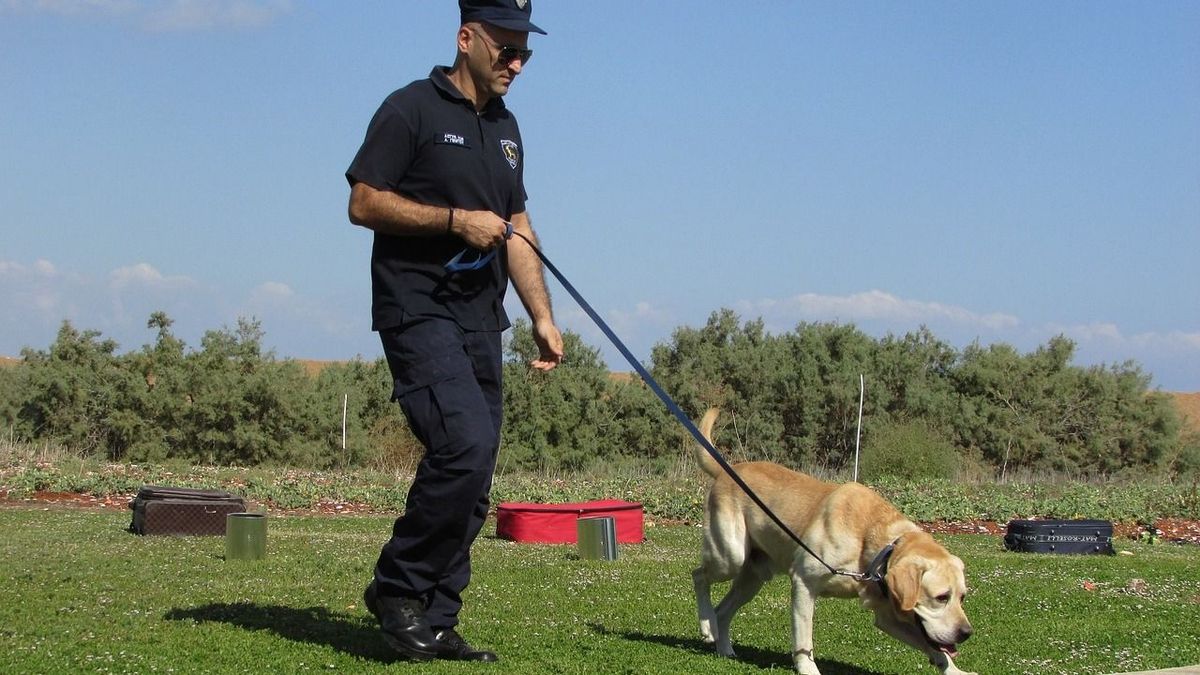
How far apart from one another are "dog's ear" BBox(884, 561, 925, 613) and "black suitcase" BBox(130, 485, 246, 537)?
8881mm

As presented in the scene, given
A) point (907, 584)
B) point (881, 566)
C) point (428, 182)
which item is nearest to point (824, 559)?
point (881, 566)

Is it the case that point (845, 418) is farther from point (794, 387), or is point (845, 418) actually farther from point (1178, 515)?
point (1178, 515)

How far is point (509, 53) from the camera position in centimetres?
555

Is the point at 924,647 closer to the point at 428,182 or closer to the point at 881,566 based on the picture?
the point at 881,566

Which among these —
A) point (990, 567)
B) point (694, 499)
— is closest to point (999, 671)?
point (990, 567)

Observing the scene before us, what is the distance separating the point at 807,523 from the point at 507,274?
1987mm

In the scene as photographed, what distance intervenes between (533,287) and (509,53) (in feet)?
3.71

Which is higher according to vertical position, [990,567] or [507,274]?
[507,274]

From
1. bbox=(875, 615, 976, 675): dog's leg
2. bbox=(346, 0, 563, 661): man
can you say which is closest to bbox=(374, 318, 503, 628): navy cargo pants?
bbox=(346, 0, 563, 661): man

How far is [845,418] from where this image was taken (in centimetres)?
3838

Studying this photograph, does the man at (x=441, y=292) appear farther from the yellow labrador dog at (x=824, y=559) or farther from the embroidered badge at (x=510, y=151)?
Result: the yellow labrador dog at (x=824, y=559)

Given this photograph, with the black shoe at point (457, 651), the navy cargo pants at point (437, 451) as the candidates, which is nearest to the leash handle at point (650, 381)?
the navy cargo pants at point (437, 451)

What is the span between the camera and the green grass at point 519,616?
582 centimetres

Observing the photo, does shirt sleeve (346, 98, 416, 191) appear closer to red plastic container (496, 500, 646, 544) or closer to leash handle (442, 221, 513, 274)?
leash handle (442, 221, 513, 274)
